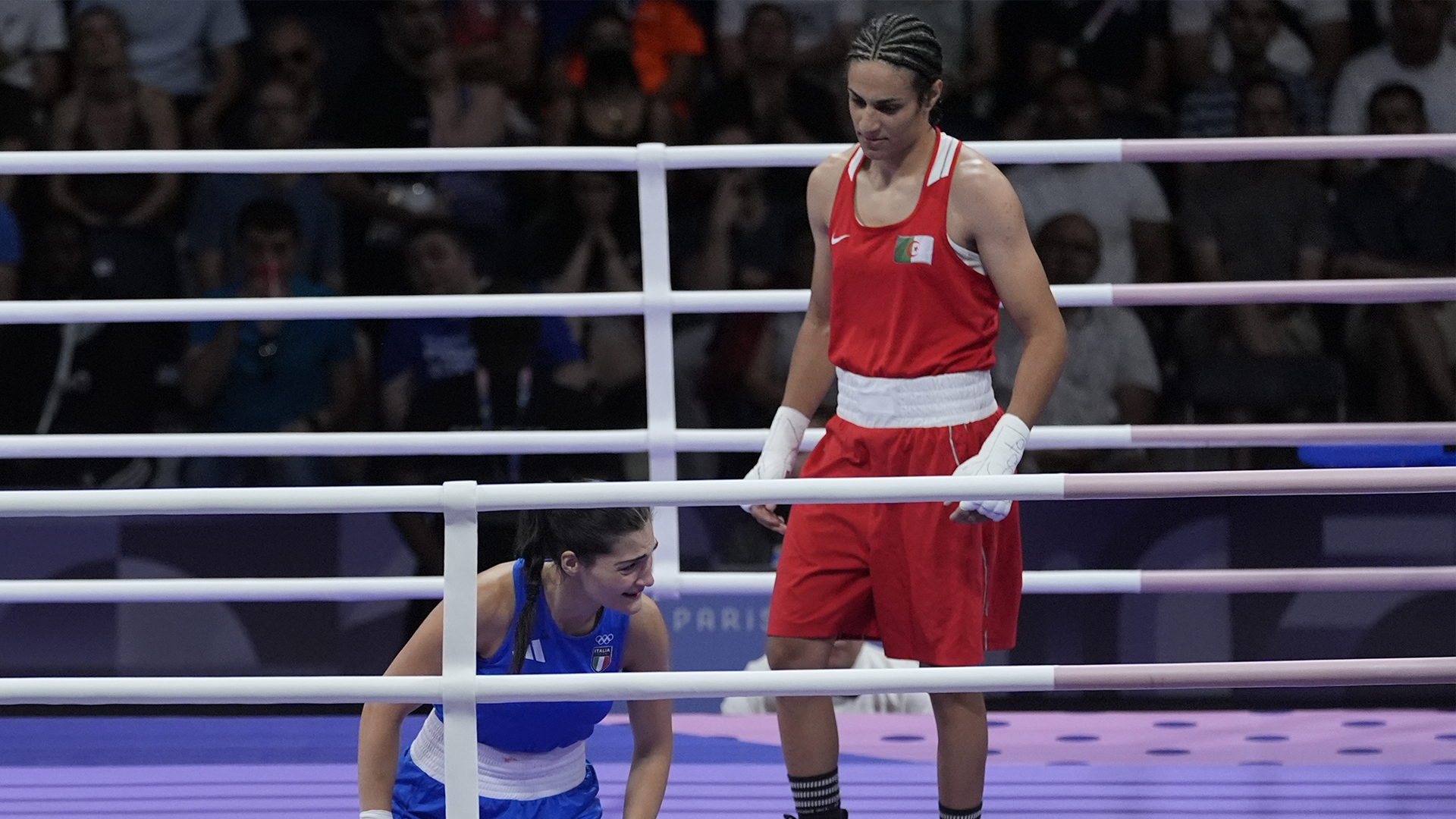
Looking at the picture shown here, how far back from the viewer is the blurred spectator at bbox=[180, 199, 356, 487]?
4969mm

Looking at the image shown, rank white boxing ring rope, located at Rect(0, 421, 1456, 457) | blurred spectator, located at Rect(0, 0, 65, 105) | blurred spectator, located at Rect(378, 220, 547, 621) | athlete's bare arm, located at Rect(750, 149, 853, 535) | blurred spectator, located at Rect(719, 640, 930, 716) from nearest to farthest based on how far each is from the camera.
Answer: athlete's bare arm, located at Rect(750, 149, 853, 535)
white boxing ring rope, located at Rect(0, 421, 1456, 457)
blurred spectator, located at Rect(719, 640, 930, 716)
blurred spectator, located at Rect(378, 220, 547, 621)
blurred spectator, located at Rect(0, 0, 65, 105)

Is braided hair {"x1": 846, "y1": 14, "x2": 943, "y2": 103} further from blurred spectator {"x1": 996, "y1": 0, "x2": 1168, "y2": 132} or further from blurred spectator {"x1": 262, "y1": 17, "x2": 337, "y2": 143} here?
blurred spectator {"x1": 262, "y1": 17, "x2": 337, "y2": 143}

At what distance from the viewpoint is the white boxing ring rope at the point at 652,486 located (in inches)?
89.9

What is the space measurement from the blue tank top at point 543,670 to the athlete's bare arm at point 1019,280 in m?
0.72

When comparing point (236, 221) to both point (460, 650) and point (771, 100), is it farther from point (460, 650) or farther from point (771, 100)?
point (460, 650)

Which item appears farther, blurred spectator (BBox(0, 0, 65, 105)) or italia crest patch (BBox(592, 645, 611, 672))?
blurred spectator (BBox(0, 0, 65, 105))

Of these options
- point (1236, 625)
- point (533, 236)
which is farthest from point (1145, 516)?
point (533, 236)

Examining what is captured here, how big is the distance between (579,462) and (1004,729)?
164 cm

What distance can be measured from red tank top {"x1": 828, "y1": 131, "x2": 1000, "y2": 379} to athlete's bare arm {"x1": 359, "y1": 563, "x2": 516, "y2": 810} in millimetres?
705

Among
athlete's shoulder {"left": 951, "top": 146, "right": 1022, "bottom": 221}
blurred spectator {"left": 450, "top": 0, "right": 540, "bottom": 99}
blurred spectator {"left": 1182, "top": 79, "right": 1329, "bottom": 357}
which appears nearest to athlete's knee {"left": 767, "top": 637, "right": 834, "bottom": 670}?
athlete's shoulder {"left": 951, "top": 146, "right": 1022, "bottom": 221}

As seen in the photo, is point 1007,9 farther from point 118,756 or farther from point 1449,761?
point 118,756

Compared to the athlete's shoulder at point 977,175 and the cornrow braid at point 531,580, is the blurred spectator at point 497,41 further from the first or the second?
the cornrow braid at point 531,580

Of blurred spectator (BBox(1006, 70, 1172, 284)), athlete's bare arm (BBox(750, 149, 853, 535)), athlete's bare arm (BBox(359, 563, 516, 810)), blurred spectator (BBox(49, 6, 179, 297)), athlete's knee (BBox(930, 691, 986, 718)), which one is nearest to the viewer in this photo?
athlete's bare arm (BBox(359, 563, 516, 810))

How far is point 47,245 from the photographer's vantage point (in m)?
5.20
